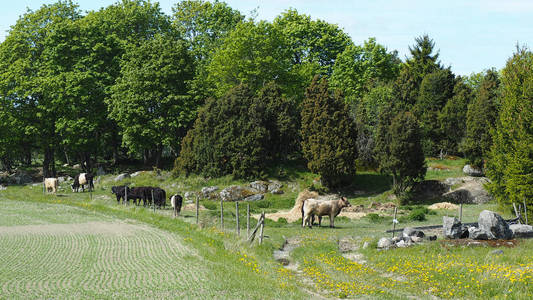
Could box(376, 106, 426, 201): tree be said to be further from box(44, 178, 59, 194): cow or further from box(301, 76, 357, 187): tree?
box(44, 178, 59, 194): cow

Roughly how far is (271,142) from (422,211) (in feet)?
71.3

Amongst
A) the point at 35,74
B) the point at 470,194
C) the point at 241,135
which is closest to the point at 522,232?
the point at 470,194

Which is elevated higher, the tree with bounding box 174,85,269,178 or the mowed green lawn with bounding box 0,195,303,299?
the tree with bounding box 174,85,269,178

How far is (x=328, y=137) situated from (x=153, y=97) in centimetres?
2170

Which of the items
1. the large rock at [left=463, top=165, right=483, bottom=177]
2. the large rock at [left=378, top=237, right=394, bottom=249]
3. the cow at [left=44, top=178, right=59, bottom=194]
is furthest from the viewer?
the cow at [left=44, top=178, right=59, bottom=194]

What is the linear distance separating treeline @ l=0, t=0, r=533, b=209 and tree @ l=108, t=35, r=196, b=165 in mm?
153

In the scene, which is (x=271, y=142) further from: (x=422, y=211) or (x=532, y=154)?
(x=532, y=154)

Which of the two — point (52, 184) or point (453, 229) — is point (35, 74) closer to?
point (52, 184)

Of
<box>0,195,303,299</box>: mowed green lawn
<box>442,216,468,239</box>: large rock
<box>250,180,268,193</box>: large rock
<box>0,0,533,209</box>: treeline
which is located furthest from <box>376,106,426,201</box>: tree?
<box>0,195,303,299</box>: mowed green lawn

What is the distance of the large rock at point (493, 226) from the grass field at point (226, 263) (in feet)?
3.91

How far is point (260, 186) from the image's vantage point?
48.7 m

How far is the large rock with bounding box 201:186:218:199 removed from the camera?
4797 centimetres

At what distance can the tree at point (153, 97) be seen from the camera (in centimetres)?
5741

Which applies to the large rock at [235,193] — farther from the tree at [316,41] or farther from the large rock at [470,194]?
the tree at [316,41]
